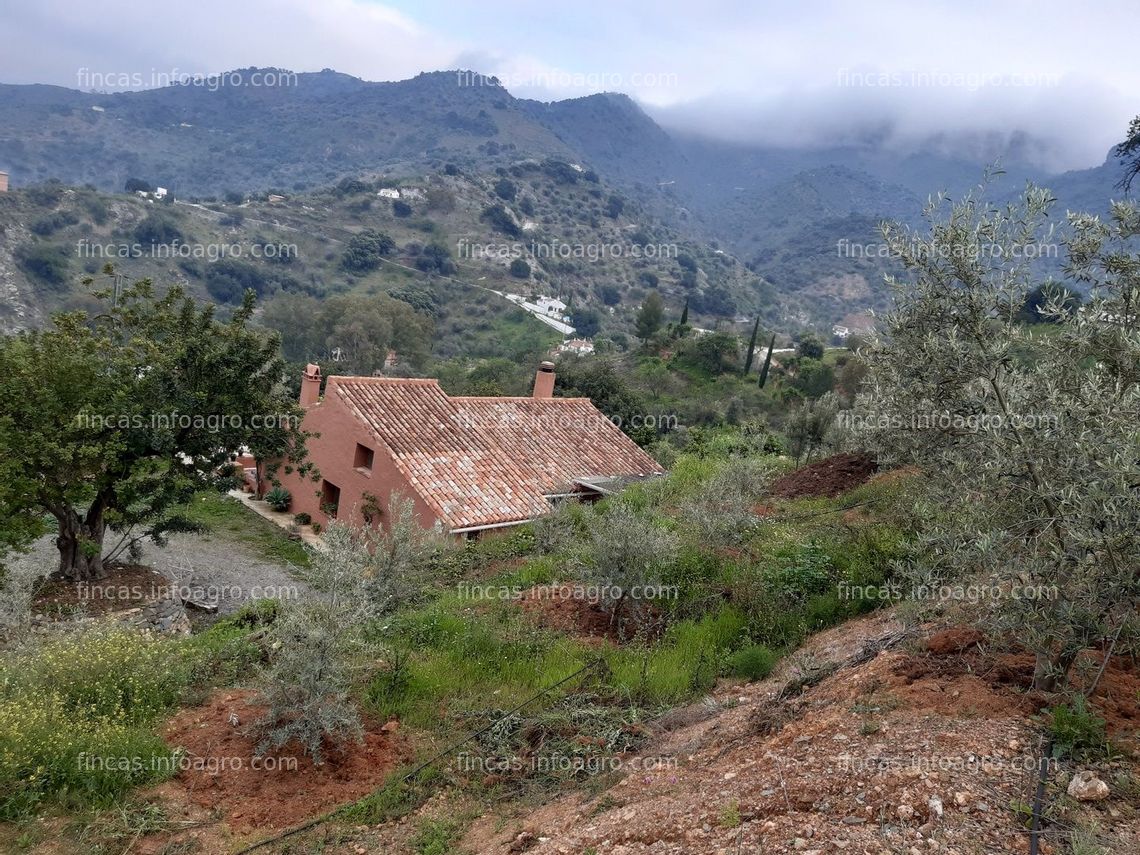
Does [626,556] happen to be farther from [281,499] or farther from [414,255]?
[414,255]

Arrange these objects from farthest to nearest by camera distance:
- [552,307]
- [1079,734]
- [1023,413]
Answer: [552,307] → [1023,413] → [1079,734]

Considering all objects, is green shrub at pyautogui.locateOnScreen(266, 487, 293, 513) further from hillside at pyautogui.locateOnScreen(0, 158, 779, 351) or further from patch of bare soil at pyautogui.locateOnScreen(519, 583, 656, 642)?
hillside at pyautogui.locateOnScreen(0, 158, 779, 351)

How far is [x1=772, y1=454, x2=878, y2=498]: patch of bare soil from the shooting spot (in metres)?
13.9

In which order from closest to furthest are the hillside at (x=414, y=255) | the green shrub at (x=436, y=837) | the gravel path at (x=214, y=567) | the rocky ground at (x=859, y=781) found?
the rocky ground at (x=859, y=781), the green shrub at (x=436, y=837), the gravel path at (x=214, y=567), the hillside at (x=414, y=255)

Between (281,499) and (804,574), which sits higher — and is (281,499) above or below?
below

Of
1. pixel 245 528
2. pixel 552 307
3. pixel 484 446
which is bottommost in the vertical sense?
pixel 245 528

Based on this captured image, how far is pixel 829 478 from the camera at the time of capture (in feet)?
47.2

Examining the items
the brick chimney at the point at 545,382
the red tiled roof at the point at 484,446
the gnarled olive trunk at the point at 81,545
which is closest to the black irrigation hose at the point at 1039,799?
the red tiled roof at the point at 484,446

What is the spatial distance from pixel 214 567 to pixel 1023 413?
15.8 m

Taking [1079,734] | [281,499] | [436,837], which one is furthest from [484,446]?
[1079,734]

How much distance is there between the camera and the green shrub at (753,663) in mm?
6750

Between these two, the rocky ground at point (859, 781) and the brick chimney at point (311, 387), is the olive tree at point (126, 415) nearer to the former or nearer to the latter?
the brick chimney at point (311, 387)

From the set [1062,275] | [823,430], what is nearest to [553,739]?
[1062,275]

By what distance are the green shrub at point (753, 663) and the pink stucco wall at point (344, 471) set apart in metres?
9.88
